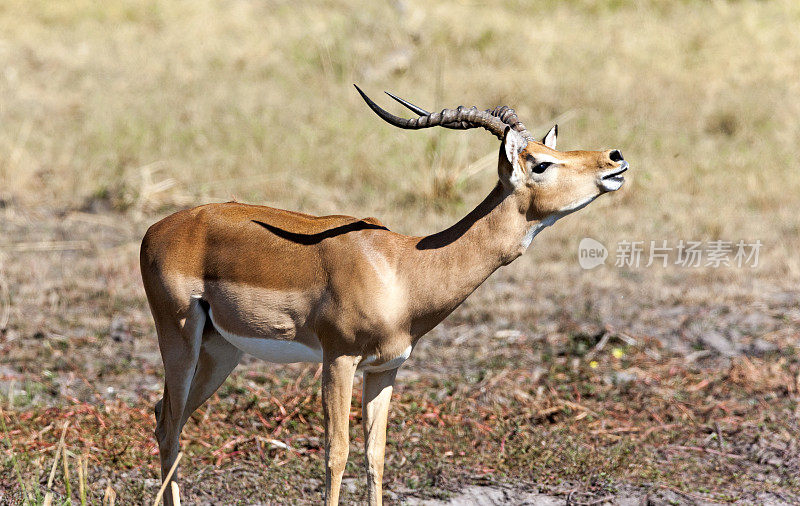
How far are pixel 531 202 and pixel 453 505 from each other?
1.77 meters

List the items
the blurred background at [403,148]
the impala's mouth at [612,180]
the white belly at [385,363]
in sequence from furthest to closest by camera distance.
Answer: the blurred background at [403,148]
the white belly at [385,363]
the impala's mouth at [612,180]

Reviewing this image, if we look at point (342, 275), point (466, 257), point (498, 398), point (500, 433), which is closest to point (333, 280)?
point (342, 275)

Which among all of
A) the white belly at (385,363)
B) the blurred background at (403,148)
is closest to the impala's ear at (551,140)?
the white belly at (385,363)

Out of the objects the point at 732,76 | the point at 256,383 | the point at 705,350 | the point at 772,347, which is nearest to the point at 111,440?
the point at 256,383

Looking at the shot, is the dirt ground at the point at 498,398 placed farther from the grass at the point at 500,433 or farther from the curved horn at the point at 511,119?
the curved horn at the point at 511,119

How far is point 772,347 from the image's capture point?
6.66 metres

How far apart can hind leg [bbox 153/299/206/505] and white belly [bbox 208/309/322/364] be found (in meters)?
0.15

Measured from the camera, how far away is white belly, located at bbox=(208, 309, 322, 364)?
12.7 feet

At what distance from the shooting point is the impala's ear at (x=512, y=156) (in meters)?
3.40

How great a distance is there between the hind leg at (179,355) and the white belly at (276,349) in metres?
0.15

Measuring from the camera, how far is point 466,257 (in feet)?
12.0

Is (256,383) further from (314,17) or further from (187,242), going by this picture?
(314,17)

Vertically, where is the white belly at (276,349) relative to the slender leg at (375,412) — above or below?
above

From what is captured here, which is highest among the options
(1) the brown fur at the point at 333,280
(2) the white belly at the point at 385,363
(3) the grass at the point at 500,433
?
(1) the brown fur at the point at 333,280
